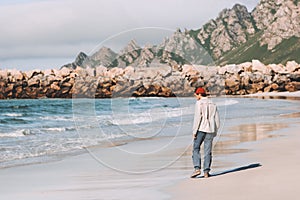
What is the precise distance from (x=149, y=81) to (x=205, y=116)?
8599 cm

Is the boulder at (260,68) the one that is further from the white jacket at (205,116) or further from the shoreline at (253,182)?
the white jacket at (205,116)

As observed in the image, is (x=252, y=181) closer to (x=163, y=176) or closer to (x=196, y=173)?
(x=196, y=173)

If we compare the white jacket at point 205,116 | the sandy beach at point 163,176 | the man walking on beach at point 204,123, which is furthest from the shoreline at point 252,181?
the white jacket at point 205,116

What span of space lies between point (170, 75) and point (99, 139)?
73.1 meters

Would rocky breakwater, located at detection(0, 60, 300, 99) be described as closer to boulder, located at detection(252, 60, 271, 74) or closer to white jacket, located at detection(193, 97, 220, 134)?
boulder, located at detection(252, 60, 271, 74)

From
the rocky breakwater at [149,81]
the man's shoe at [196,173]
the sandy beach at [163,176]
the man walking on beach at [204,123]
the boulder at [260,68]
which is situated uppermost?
the boulder at [260,68]

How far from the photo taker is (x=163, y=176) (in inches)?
425

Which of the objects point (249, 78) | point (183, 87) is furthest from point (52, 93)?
point (249, 78)

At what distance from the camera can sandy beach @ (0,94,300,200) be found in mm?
8883

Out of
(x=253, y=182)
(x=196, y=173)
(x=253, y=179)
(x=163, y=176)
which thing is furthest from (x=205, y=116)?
(x=253, y=182)

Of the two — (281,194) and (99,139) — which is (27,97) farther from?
(281,194)

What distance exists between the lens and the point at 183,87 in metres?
101

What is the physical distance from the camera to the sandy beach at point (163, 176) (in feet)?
29.1

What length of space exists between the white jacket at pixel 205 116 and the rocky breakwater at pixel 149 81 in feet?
251
